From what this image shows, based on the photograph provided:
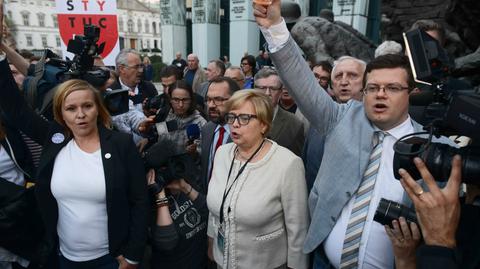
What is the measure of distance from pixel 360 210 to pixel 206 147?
1360mm

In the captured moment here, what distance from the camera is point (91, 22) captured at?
3605 mm

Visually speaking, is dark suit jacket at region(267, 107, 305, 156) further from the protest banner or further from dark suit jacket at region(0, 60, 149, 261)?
the protest banner

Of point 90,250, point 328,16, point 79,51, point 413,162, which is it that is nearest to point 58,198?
point 90,250

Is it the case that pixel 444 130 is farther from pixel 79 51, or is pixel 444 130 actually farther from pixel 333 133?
pixel 79 51

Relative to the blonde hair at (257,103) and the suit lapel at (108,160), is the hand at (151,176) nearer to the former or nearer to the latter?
the suit lapel at (108,160)

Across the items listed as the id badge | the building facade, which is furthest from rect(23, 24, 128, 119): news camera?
the building facade

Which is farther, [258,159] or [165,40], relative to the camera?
[165,40]

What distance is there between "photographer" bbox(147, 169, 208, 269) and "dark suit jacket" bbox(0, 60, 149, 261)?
84 millimetres

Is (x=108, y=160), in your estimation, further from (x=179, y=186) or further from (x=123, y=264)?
(x=123, y=264)

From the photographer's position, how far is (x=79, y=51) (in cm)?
246

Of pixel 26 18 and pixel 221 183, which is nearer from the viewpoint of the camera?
pixel 221 183

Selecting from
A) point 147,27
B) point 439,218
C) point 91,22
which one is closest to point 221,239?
point 439,218

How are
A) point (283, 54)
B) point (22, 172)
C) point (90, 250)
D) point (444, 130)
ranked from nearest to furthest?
point (444, 130) < point (283, 54) < point (90, 250) < point (22, 172)

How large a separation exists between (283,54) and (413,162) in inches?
28.2
